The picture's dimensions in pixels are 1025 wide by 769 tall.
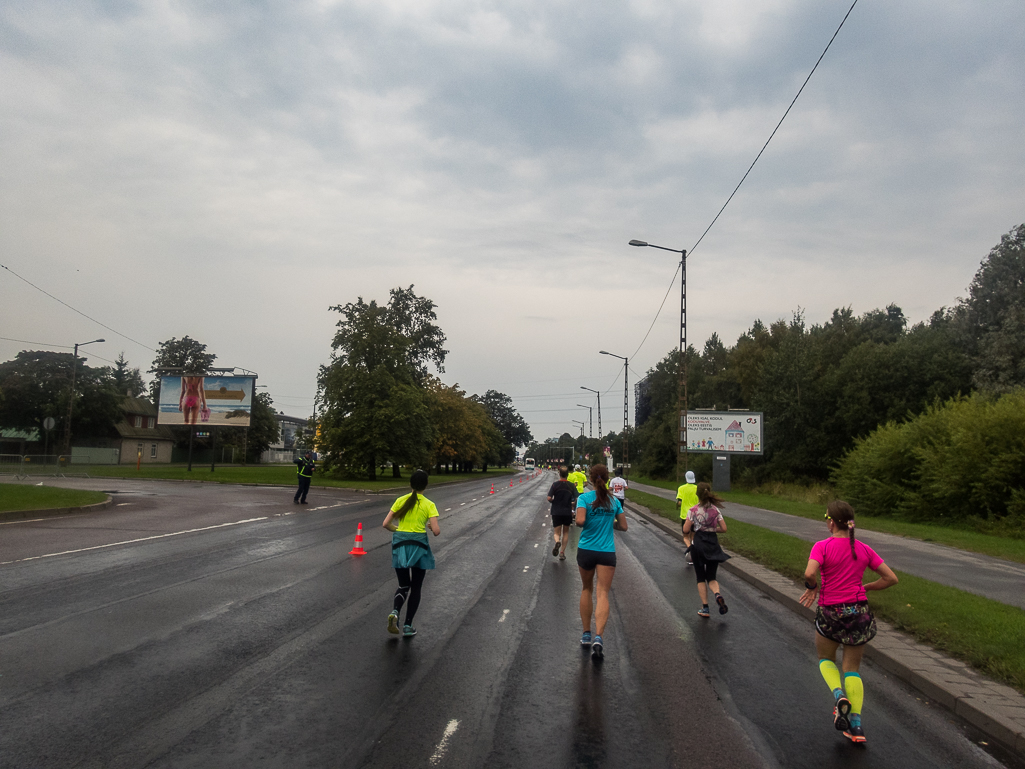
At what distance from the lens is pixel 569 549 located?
15.6 m

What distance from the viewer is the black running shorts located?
6.95 metres

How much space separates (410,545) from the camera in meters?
7.16

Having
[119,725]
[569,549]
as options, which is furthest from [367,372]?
[119,725]

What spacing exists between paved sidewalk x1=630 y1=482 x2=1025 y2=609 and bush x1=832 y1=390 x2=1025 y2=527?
5.13 meters

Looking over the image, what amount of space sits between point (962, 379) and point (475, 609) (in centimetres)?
4392

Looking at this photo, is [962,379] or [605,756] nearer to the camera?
[605,756]

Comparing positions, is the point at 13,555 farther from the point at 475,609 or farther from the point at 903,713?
the point at 903,713

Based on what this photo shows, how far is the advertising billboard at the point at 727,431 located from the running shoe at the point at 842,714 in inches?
1476

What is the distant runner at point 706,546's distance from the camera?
29.0 ft

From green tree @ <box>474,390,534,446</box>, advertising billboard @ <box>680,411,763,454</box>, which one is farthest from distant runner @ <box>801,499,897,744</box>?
green tree @ <box>474,390,534,446</box>

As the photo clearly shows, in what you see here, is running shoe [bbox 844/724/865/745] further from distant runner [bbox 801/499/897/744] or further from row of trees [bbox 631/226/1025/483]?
row of trees [bbox 631/226/1025/483]

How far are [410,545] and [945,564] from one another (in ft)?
34.9

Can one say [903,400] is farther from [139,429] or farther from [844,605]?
[139,429]

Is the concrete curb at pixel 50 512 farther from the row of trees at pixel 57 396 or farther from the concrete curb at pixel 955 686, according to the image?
the row of trees at pixel 57 396
